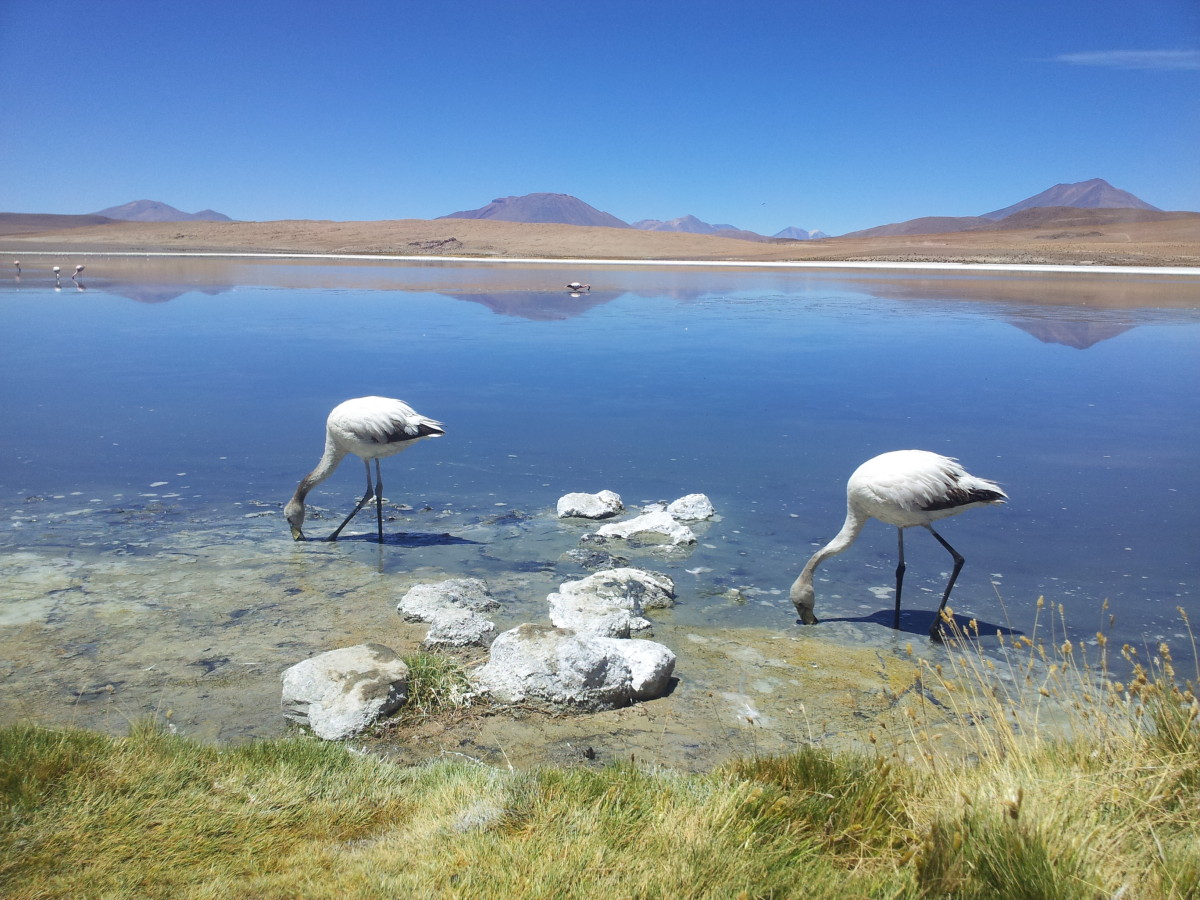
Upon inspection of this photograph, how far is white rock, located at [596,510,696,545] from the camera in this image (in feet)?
24.5

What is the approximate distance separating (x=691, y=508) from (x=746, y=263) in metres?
50.9

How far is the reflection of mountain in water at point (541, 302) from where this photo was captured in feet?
80.8

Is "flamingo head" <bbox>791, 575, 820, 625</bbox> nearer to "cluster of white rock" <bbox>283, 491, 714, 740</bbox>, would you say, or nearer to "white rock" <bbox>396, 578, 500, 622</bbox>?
"cluster of white rock" <bbox>283, 491, 714, 740</bbox>

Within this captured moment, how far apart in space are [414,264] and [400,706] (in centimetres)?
5239

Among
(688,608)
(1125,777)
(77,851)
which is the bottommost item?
(688,608)

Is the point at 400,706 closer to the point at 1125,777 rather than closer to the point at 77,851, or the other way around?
the point at 77,851

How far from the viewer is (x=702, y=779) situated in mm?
3678

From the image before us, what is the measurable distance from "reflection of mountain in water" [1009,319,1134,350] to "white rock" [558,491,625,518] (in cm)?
1394

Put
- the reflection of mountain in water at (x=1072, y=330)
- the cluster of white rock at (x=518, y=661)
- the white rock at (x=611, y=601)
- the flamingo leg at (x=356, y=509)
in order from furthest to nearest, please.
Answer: the reflection of mountain in water at (x=1072, y=330), the flamingo leg at (x=356, y=509), the white rock at (x=611, y=601), the cluster of white rock at (x=518, y=661)

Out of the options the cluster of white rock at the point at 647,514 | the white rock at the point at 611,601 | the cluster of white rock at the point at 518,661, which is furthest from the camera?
the cluster of white rock at the point at 647,514

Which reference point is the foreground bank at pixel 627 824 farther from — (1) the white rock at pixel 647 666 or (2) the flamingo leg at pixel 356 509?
(2) the flamingo leg at pixel 356 509

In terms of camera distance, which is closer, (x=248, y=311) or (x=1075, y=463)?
(x=1075, y=463)

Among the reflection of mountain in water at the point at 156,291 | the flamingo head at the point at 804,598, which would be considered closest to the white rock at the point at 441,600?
the flamingo head at the point at 804,598

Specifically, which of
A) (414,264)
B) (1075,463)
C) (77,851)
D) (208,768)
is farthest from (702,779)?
(414,264)
